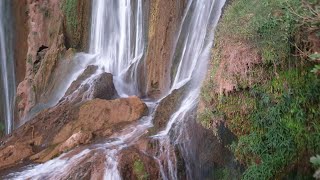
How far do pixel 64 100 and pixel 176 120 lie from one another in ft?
16.2

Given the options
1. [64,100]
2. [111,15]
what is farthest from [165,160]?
[111,15]

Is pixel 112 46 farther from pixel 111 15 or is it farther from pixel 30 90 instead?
pixel 30 90

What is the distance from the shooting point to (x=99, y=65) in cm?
1470

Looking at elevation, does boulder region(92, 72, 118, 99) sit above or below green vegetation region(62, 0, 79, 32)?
below

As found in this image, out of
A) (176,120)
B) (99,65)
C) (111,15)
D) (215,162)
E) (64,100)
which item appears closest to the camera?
(215,162)

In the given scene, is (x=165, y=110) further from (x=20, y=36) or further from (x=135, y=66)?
(x=20, y=36)

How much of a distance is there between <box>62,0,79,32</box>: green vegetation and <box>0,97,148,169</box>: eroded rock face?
7.29 meters

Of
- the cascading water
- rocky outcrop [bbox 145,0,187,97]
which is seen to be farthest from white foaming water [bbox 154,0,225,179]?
rocky outcrop [bbox 145,0,187,97]

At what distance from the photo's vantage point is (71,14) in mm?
17375

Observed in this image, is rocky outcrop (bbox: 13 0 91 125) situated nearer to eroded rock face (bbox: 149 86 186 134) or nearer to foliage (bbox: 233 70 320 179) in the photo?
eroded rock face (bbox: 149 86 186 134)

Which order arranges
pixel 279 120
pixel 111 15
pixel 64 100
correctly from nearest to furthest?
pixel 279 120
pixel 64 100
pixel 111 15

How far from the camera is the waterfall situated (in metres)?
17.4

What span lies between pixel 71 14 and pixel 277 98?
13125 mm

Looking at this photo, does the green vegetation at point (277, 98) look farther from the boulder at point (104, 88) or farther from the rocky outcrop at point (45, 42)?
the rocky outcrop at point (45, 42)
